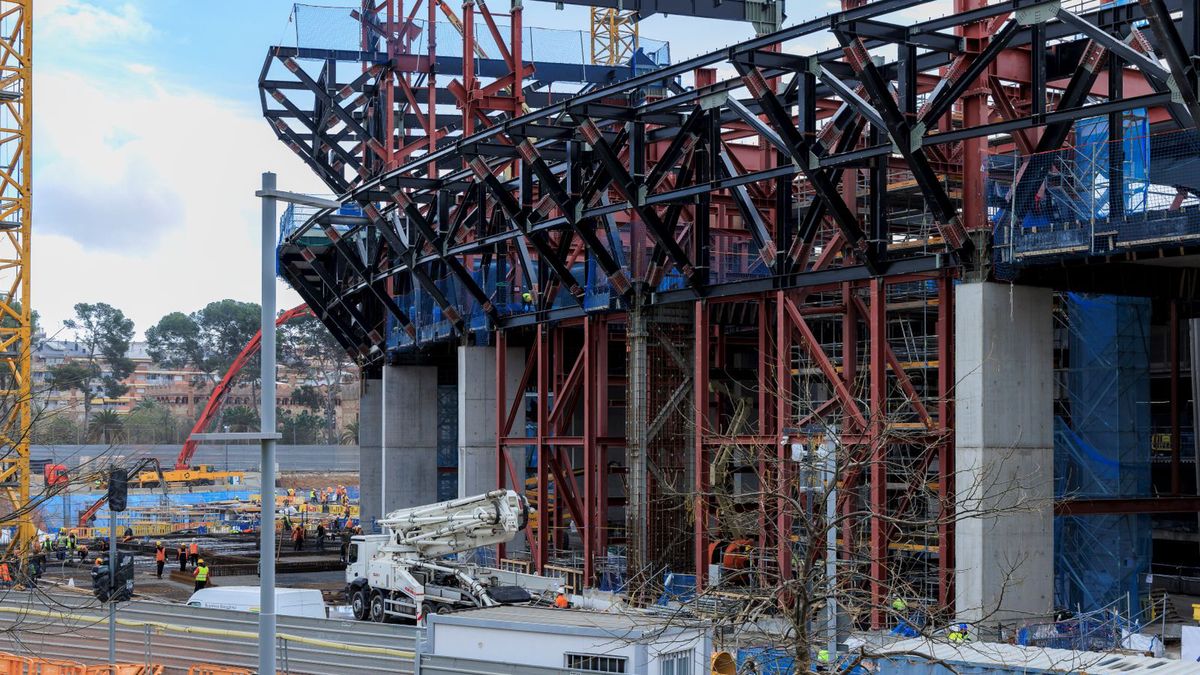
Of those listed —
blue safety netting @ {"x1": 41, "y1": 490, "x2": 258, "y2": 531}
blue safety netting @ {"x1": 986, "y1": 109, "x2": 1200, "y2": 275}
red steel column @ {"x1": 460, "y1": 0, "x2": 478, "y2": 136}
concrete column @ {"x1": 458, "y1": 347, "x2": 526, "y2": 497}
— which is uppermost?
red steel column @ {"x1": 460, "y1": 0, "x2": 478, "y2": 136}

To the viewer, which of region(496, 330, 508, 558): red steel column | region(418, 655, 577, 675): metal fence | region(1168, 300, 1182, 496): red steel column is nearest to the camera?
region(418, 655, 577, 675): metal fence

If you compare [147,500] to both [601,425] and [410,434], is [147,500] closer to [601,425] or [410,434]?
[410,434]

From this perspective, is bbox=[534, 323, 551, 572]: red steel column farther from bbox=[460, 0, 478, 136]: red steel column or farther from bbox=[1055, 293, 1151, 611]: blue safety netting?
bbox=[1055, 293, 1151, 611]: blue safety netting

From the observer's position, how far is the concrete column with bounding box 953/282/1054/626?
27891 mm

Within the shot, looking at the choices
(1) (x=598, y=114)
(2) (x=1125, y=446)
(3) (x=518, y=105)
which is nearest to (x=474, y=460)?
(3) (x=518, y=105)

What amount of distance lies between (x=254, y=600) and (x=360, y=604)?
538cm

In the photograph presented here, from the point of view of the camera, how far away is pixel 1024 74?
31.2m

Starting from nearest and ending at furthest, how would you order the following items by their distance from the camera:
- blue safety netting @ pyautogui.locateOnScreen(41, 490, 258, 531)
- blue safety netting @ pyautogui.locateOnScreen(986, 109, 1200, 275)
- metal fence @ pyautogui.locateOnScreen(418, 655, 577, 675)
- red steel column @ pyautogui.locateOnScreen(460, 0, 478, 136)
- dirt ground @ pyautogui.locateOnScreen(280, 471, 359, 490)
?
metal fence @ pyautogui.locateOnScreen(418, 655, 577, 675) < blue safety netting @ pyautogui.locateOnScreen(986, 109, 1200, 275) < red steel column @ pyautogui.locateOnScreen(460, 0, 478, 136) < blue safety netting @ pyautogui.locateOnScreen(41, 490, 258, 531) < dirt ground @ pyautogui.locateOnScreen(280, 471, 359, 490)

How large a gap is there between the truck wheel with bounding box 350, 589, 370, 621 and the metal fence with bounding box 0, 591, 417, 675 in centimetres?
1035

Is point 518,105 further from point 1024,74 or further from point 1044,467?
point 1044,467

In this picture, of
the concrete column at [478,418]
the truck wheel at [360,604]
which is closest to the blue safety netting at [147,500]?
the concrete column at [478,418]

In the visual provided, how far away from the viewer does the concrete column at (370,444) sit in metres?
68.3

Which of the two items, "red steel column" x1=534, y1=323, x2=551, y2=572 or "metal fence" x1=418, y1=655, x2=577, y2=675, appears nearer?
"metal fence" x1=418, y1=655, x2=577, y2=675

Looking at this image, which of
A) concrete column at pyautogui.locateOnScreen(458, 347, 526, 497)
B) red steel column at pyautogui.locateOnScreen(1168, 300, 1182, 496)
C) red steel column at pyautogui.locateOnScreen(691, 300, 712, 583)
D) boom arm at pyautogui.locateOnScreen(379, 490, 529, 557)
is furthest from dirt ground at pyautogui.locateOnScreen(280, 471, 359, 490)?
red steel column at pyautogui.locateOnScreen(1168, 300, 1182, 496)
